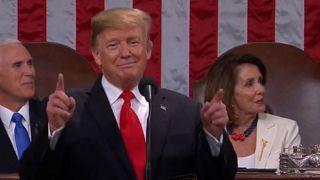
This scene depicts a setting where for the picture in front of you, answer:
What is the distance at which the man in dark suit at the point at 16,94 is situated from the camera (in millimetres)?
4297

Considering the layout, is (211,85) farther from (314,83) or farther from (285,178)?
(285,178)

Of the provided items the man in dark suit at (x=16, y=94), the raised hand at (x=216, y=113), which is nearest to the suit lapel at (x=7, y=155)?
the man in dark suit at (x=16, y=94)

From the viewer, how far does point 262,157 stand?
4.45 metres

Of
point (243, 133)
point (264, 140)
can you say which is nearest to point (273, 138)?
point (264, 140)

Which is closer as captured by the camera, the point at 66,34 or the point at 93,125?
the point at 93,125

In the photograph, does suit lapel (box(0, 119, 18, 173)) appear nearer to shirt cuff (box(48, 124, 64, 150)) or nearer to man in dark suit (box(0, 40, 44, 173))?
man in dark suit (box(0, 40, 44, 173))

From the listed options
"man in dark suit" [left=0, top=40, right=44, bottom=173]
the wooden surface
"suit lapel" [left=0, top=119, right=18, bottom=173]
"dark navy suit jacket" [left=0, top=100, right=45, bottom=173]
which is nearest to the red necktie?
the wooden surface

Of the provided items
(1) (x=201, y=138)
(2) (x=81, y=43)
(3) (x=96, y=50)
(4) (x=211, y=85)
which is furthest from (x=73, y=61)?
(1) (x=201, y=138)

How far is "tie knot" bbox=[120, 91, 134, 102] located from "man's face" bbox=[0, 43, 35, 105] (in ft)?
4.36

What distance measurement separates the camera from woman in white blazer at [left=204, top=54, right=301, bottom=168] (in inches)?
176

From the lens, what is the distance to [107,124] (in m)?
3.10

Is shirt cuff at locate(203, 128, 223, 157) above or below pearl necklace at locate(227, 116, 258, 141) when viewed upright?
above

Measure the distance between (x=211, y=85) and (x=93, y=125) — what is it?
63.7 inches

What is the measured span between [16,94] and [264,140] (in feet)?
3.88
